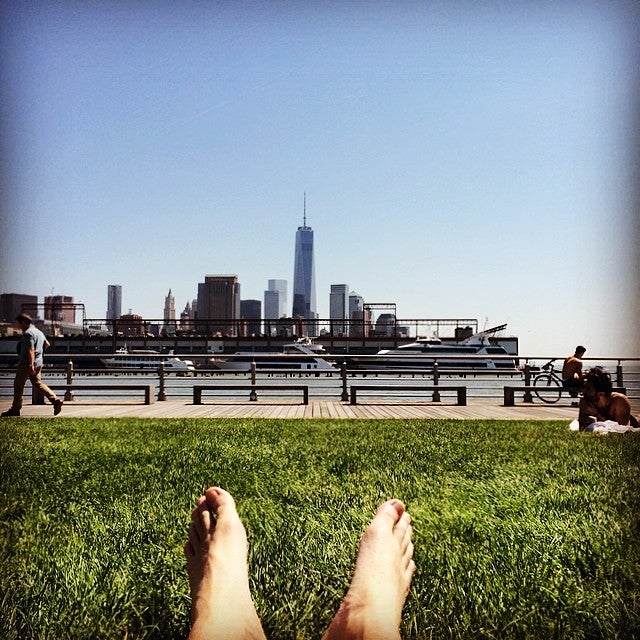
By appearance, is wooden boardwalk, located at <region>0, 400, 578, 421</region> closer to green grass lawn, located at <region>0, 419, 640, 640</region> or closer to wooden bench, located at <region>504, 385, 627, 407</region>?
wooden bench, located at <region>504, 385, 627, 407</region>

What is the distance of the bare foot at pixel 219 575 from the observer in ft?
3.29

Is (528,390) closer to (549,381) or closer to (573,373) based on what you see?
(573,373)

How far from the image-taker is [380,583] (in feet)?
3.83

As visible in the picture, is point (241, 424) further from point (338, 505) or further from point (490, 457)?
point (338, 505)

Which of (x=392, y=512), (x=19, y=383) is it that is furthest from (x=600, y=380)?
(x=19, y=383)

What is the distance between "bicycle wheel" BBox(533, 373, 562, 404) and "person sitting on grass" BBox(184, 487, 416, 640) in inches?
283

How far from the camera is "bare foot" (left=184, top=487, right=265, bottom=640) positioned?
39.4 inches

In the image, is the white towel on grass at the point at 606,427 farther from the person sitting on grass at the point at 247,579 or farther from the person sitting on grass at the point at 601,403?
the person sitting on grass at the point at 247,579

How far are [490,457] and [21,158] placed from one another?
2653 millimetres

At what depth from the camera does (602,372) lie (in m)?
4.75

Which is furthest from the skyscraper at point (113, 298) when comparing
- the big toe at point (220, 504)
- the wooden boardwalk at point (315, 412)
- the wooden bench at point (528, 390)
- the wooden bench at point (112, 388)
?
the big toe at point (220, 504)

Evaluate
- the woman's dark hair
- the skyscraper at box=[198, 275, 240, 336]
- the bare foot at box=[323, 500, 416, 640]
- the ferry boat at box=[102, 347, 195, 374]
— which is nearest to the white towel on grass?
the woman's dark hair

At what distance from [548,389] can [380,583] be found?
7541 millimetres

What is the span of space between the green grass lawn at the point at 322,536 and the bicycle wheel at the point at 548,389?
5.25 metres
